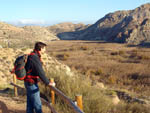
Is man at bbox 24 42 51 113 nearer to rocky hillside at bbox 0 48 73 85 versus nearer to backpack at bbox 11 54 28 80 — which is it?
backpack at bbox 11 54 28 80

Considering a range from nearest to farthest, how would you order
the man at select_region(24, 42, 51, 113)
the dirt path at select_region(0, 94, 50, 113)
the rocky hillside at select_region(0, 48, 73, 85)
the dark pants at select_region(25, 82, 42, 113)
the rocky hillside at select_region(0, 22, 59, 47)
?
the man at select_region(24, 42, 51, 113) → the dark pants at select_region(25, 82, 42, 113) → the dirt path at select_region(0, 94, 50, 113) → the rocky hillside at select_region(0, 48, 73, 85) → the rocky hillside at select_region(0, 22, 59, 47)

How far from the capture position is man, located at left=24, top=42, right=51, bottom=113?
4117 millimetres

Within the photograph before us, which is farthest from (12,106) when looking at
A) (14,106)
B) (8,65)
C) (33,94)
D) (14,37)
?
(14,37)

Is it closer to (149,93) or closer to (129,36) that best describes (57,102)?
(149,93)

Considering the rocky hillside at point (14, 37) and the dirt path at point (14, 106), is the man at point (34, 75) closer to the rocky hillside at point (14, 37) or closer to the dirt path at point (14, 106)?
the dirt path at point (14, 106)

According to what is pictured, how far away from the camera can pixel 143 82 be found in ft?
47.7

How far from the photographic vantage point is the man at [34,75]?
4117 mm

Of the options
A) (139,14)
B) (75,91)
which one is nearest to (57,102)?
(75,91)

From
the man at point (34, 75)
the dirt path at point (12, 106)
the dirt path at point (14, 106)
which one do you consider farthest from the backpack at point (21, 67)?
the dirt path at point (12, 106)

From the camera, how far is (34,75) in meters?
4.29

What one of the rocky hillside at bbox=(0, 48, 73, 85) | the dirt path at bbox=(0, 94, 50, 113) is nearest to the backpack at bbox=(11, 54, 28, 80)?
the dirt path at bbox=(0, 94, 50, 113)

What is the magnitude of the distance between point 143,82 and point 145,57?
12306mm

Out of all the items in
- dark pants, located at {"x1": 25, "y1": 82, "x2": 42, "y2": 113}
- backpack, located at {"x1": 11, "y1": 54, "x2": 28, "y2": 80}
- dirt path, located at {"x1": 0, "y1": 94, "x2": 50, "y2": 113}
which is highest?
backpack, located at {"x1": 11, "y1": 54, "x2": 28, "y2": 80}

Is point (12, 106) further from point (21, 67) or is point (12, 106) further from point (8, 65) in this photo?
point (8, 65)
